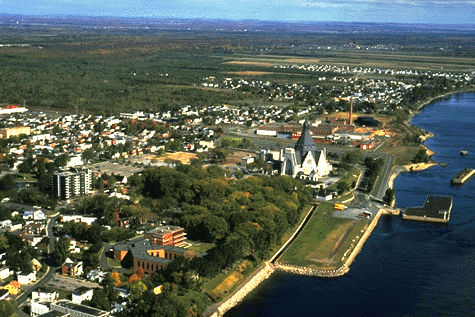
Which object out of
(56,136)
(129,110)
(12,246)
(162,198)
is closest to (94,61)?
(129,110)

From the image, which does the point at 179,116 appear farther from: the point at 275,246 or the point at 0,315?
the point at 0,315

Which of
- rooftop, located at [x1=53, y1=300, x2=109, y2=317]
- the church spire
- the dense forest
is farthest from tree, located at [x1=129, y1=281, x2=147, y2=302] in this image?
the dense forest

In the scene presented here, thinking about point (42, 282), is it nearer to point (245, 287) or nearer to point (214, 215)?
point (245, 287)

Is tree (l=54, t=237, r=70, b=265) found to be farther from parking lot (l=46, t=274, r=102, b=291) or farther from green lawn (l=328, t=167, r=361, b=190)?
green lawn (l=328, t=167, r=361, b=190)

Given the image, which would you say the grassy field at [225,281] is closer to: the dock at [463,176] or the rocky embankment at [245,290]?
the rocky embankment at [245,290]

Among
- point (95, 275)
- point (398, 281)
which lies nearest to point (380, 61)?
point (398, 281)
